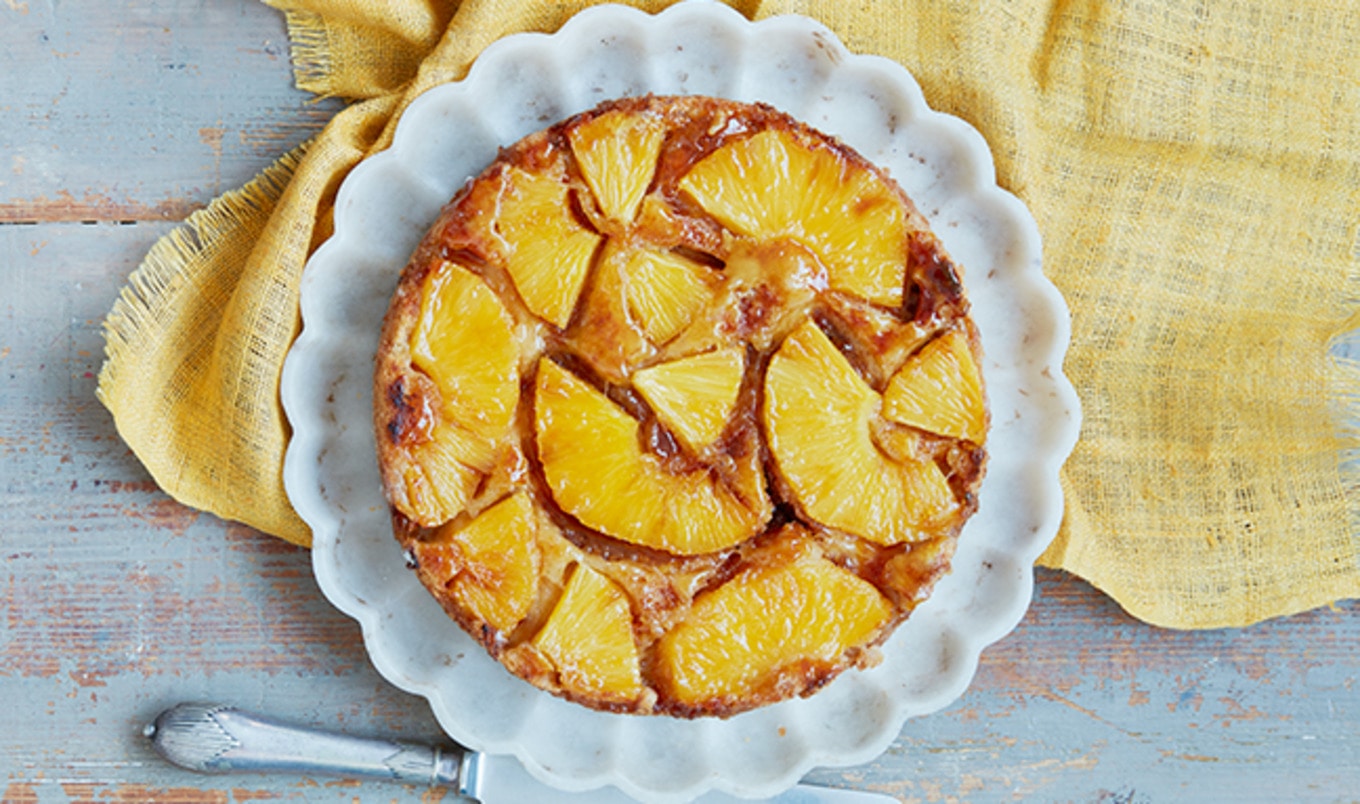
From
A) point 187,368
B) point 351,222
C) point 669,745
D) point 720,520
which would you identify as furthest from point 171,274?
point 669,745

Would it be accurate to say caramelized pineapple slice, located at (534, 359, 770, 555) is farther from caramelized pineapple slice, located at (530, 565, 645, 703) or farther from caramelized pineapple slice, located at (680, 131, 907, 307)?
caramelized pineapple slice, located at (680, 131, 907, 307)

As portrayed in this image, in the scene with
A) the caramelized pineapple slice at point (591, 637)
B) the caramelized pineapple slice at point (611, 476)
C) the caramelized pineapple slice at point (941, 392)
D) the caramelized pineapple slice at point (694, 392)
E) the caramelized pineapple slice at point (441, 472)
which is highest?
the caramelized pineapple slice at point (941, 392)

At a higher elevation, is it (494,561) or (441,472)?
(441,472)

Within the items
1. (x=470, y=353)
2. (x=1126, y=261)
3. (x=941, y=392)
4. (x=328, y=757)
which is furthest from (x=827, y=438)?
(x=328, y=757)

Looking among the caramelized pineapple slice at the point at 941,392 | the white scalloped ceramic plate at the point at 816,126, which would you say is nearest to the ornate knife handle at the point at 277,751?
the white scalloped ceramic plate at the point at 816,126

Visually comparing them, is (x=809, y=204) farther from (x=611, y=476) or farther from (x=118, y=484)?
(x=118, y=484)

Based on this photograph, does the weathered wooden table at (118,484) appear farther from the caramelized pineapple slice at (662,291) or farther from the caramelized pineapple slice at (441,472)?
the caramelized pineapple slice at (662,291)

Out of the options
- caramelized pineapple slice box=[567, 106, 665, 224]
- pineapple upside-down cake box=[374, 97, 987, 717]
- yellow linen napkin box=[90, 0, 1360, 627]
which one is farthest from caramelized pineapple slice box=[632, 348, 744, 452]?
yellow linen napkin box=[90, 0, 1360, 627]
